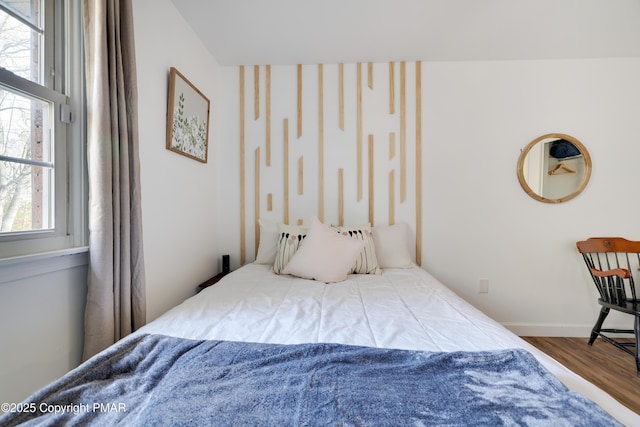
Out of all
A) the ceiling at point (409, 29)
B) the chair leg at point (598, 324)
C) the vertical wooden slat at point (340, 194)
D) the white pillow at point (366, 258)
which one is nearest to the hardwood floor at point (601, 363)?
the chair leg at point (598, 324)

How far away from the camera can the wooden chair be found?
188 cm

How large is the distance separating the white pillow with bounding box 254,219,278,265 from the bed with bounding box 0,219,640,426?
1.00m

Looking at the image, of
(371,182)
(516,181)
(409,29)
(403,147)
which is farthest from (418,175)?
(409,29)

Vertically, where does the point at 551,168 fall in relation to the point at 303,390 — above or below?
above

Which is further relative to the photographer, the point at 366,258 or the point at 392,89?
the point at 392,89

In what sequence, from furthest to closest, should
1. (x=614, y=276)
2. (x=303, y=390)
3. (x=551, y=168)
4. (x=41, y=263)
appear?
(x=551, y=168) < (x=614, y=276) < (x=41, y=263) < (x=303, y=390)

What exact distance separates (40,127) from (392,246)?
214 centimetres

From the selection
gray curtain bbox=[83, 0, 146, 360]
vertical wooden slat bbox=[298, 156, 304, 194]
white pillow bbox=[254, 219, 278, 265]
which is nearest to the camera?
gray curtain bbox=[83, 0, 146, 360]

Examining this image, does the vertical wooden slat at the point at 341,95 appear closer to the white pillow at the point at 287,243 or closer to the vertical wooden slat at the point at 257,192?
the vertical wooden slat at the point at 257,192

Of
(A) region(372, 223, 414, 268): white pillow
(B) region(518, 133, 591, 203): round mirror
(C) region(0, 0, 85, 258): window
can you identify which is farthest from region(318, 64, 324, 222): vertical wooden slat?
(B) region(518, 133, 591, 203): round mirror

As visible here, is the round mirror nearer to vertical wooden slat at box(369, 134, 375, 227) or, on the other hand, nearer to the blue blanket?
vertical wooden slat at box(369, 134, 375, 227)

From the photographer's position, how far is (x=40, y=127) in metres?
1.03

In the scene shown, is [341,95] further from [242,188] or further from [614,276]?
[614,276]

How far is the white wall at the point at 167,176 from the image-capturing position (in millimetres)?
1508
